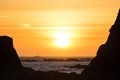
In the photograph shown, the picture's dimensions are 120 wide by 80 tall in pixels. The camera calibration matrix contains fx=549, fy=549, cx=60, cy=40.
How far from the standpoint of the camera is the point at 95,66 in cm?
7038

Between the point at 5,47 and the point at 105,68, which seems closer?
the point at 105,68

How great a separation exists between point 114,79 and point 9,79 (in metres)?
22.2

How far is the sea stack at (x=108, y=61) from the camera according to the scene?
67.8 m

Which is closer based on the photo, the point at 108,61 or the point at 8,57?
the point at 108,61

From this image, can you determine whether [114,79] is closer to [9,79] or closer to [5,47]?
[9,79]

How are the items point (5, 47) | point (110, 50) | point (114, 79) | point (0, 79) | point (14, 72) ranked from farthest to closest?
1. point (5, 47)
2. point (14, 72)
3. point (0, 79)
4. point (110, 50)
5. point (114, 79)

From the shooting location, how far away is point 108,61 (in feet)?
228

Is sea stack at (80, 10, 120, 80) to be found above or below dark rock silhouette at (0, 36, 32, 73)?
below

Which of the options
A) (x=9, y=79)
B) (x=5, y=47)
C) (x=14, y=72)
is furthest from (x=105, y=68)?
(x=5, y=47)

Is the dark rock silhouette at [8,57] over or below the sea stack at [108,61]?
over

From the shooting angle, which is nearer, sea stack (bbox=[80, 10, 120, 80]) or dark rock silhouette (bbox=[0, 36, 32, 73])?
sea stack (bbox=[80, 10, 120, 80])

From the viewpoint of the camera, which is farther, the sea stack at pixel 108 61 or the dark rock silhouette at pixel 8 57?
the dark rock silhouette at pixel 8 57

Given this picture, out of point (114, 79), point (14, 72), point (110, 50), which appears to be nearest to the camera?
point (114, 79)

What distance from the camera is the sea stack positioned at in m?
67.8
